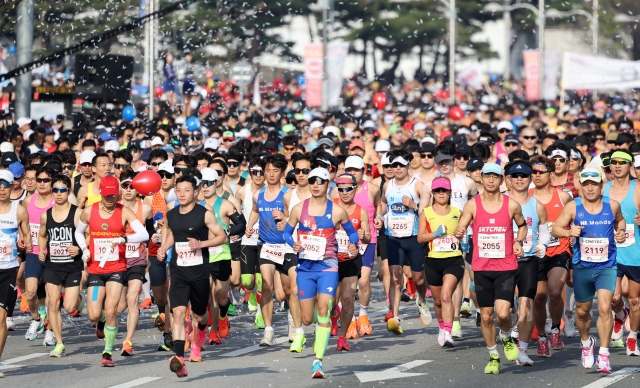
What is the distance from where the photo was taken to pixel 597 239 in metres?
11.9

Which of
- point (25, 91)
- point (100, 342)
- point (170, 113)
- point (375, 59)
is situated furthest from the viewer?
point (375, 59)

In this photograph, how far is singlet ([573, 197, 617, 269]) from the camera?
1184 cm

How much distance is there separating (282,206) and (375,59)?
193ft

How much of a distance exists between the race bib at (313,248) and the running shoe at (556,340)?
2.70 meters

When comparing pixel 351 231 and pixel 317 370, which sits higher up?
pixel 351 231

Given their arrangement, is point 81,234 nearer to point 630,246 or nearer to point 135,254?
point 135,254

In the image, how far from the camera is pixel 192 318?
12.3 m

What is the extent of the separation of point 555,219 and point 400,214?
7.33ft

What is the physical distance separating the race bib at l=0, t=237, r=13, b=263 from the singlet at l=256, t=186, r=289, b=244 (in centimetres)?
285

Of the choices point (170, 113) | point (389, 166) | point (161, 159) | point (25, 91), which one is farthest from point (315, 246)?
point (170, 113)

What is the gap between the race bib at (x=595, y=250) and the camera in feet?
38.8

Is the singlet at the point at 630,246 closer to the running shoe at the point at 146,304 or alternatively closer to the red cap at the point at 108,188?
the red cap at the point at 108,188

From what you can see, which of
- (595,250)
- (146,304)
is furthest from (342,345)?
(146,304)

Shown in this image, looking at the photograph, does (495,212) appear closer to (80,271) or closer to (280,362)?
(280,362)
